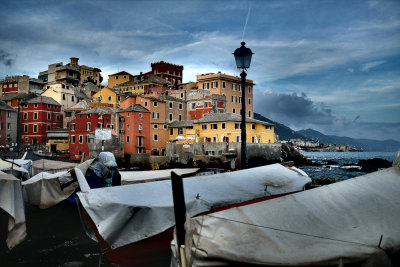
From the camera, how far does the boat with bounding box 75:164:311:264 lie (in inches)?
232

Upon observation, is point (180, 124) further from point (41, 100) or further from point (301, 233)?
point (301, 233)

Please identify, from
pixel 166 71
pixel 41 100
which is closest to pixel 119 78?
pixel 166 71

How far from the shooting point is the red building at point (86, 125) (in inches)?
2226

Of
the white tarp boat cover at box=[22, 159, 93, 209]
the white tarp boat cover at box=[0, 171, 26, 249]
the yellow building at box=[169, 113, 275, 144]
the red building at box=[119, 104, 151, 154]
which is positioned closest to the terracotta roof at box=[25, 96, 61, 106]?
the red building at box=[119, 104, 151, 154]

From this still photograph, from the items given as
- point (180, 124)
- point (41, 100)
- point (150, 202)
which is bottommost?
point (150, 202)

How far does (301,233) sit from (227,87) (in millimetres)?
67208

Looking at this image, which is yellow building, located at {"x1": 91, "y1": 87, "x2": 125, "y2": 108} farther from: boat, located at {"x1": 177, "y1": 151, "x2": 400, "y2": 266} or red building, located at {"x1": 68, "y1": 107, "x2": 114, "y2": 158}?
boat, located at {"x1": 177, "y1": 151, "x2": 400, "y2": 266}

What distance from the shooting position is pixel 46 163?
20.4 metres

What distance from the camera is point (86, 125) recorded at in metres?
57.5

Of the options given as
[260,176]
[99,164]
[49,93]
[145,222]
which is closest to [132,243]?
[145,222]

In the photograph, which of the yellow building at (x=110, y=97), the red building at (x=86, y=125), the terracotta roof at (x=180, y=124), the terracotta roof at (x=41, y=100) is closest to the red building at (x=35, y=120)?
the terracotta roof at (x=41, y=100)

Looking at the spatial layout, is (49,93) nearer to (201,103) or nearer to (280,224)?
(201,103)

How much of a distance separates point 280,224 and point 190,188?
3.56 metres

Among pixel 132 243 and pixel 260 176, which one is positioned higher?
pixel 260 176
